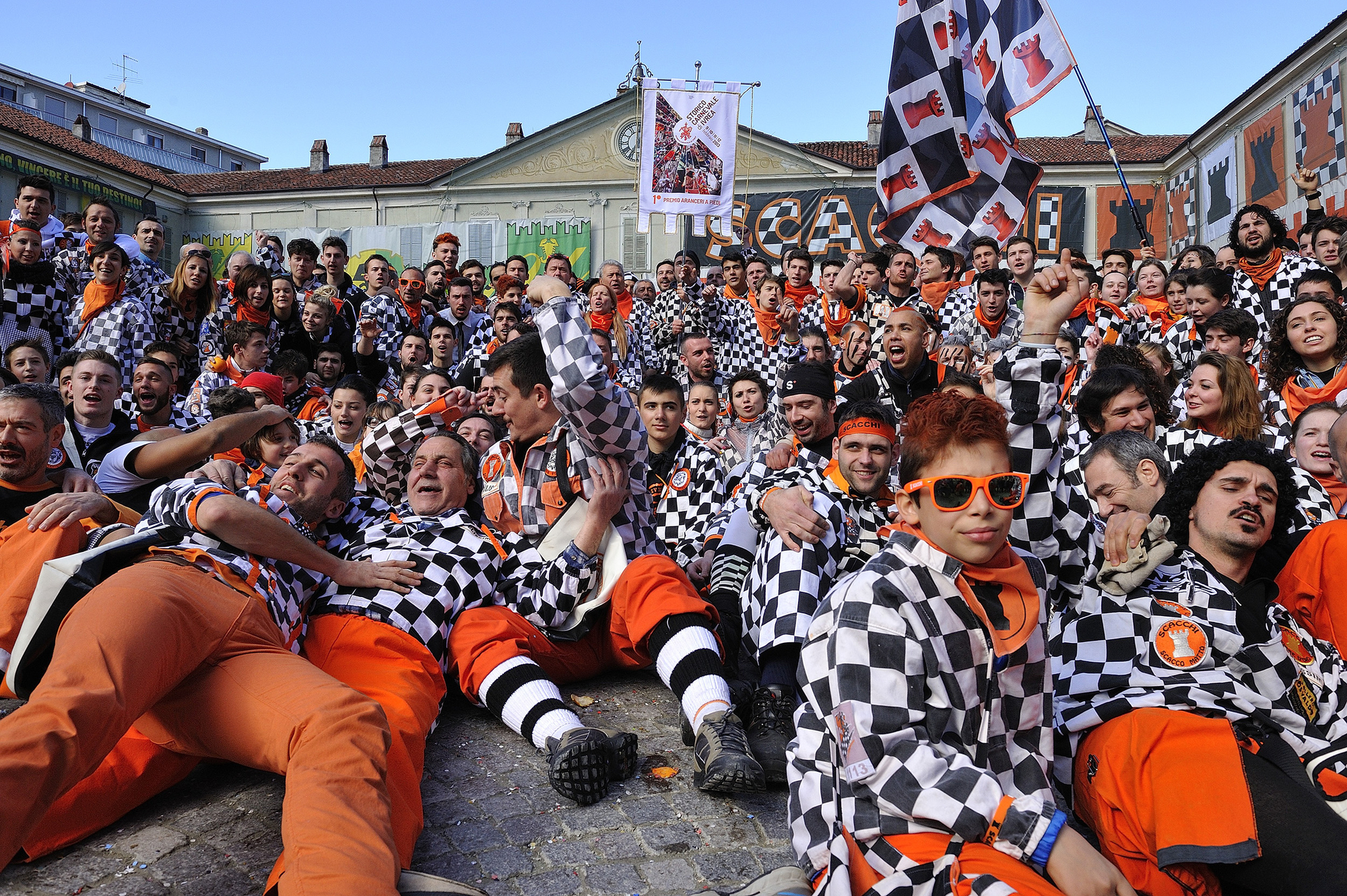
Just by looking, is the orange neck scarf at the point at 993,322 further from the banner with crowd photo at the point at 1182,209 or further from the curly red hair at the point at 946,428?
the banner with crowd photo at the point at 1182,209

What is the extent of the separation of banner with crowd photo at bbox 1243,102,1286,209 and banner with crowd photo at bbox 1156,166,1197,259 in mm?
2911

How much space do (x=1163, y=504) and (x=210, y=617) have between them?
3.10 metres

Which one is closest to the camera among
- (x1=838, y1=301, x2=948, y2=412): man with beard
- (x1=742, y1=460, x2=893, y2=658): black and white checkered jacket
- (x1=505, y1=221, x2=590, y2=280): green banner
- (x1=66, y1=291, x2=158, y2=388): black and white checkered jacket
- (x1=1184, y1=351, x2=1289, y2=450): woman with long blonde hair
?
(x1=742, y1=460, x2=893, y2=658): black and white checkered jacket

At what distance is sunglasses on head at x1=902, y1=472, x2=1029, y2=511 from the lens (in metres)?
2.21

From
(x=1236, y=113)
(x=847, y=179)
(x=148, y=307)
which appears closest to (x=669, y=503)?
(x=148, y=307)

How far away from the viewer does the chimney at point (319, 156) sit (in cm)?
3444

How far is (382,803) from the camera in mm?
2406

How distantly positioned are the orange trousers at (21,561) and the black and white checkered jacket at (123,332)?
13.8ft

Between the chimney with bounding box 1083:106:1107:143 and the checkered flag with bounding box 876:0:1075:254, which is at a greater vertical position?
the chimney with bounding box 1083:106:1107:143

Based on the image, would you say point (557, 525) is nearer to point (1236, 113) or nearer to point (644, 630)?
point (644, 630)

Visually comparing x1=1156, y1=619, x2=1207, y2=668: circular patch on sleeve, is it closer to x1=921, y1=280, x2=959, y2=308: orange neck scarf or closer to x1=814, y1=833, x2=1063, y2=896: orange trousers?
x1=814, y1=833, x2=1063, y2=896: orange trousers

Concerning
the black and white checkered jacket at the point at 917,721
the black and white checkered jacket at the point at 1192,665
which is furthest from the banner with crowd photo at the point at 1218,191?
the black and white checkered jacket at the point at 917,721

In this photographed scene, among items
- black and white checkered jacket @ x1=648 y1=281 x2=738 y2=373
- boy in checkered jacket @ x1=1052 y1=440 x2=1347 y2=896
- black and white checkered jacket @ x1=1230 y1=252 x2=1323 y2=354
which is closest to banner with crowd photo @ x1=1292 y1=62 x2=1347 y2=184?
black and white checkered jacket @ x1=1230 y1=252 x2=1323 y2=354

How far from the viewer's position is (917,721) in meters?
2.08
